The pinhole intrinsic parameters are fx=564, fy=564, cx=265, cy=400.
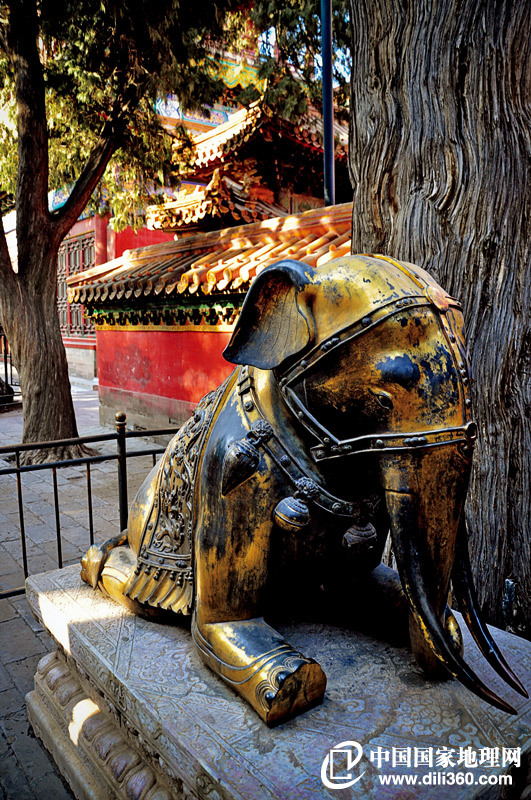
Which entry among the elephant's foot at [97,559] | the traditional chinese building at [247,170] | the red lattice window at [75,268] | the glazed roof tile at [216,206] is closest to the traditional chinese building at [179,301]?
the glazed roof tile at [216,206]

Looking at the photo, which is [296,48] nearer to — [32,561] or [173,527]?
[32,561]

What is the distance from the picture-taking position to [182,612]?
1.63m

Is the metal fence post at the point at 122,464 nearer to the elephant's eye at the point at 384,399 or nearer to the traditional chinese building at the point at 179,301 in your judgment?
the traditional chinese building at the point at 179,301

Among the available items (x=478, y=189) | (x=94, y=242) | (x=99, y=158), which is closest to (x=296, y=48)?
(x=99, y=158)

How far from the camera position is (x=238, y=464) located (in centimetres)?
138

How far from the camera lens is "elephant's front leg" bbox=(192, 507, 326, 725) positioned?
1330 mm

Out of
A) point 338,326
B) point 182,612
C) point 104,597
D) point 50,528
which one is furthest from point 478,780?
point 50,528

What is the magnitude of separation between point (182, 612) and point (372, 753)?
62cm

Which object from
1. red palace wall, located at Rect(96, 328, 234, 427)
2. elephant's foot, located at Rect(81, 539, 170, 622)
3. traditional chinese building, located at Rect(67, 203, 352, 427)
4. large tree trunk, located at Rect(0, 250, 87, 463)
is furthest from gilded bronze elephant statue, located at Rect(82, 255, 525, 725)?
large tree trunk, located at Rect(0, 250, 87, 463)

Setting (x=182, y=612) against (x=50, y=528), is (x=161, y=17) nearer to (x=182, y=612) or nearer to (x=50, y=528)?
(x=50, y=528)

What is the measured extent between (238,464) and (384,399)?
1.28 feet

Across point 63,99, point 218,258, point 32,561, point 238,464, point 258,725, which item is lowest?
point 32,561

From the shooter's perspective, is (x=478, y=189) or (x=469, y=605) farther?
(x=478, y=189)

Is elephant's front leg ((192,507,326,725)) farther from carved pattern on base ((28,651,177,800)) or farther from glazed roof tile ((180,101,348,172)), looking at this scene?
glazed roof tile ((180,101,348,172))
